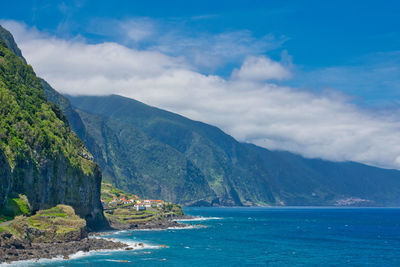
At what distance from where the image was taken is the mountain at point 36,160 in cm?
14625

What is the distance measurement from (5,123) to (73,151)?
42458 mm

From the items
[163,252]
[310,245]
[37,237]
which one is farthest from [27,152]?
[310,245]

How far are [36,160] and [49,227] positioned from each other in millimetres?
34163

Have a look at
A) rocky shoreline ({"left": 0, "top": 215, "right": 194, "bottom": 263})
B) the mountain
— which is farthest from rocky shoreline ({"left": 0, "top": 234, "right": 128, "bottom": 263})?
the mountain

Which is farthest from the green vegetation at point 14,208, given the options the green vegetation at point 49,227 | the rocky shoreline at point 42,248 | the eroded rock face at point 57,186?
the rocky shoreline at point 42,248

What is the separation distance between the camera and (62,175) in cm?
17450

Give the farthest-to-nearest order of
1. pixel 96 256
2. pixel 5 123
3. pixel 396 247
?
pixel 396 247 → pixel 5 123 → pixel 96 256

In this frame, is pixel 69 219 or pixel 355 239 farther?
pixel 355 239

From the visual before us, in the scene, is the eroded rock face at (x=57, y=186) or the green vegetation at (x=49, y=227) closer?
the green vegetation at (x=49, y=227)

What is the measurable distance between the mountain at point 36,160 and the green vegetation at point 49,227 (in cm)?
907

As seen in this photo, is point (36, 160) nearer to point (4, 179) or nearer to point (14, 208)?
point (4, 179)

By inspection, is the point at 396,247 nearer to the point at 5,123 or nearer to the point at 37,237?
the point at 37,237

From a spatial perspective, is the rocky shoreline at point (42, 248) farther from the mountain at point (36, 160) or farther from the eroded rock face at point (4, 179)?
the eroded rock face at point (4, 179)

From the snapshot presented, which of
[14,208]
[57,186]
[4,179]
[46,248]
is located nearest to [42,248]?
[46,248]
